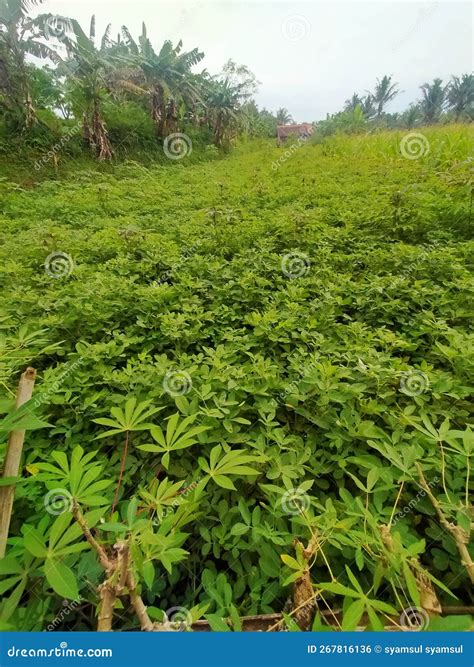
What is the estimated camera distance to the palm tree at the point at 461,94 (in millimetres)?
31062

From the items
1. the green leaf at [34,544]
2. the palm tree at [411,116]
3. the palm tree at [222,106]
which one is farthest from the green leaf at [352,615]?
the palm tree at [411,116]

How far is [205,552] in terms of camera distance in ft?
3.86

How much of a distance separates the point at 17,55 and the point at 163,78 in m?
5.28

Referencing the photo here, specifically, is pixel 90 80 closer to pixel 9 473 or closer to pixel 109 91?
pixel 109 91

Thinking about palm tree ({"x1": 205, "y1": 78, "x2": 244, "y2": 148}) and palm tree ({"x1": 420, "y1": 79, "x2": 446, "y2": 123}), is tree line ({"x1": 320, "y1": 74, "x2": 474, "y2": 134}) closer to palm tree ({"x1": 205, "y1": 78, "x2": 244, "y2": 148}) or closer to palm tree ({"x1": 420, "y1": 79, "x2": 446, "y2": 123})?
palm tree ({"x1": 420, "y1": 79, "x2": 446, "y2": 123})

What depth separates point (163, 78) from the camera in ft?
39.9

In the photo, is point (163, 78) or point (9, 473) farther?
point (163, 78)

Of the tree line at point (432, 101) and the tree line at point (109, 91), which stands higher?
the tree line at point (432, 101)

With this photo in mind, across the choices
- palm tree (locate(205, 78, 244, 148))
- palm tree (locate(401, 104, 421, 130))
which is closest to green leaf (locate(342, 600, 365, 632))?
palm tree (locate(205, 78, 244, 148))

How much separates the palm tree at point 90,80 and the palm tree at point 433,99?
3134 centimetres

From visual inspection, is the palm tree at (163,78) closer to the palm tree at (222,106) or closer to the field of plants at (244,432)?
the palm tree at (222,106)

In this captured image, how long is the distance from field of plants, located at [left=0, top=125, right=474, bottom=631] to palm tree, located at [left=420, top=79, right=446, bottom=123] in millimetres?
37326

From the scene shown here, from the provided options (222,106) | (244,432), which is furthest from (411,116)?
(244,432)

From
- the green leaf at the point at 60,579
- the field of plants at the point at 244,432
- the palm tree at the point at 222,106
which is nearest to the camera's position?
the green leaf at the point at 60,579
